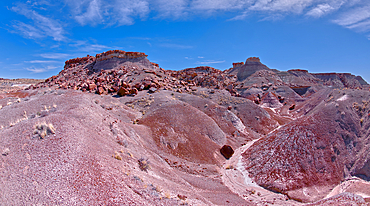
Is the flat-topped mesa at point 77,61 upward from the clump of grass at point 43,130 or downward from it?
upward

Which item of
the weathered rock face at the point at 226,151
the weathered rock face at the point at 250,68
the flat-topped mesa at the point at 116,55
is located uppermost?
the weathered rock face at the point at 250,68

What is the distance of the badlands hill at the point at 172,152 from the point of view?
695 centimetres

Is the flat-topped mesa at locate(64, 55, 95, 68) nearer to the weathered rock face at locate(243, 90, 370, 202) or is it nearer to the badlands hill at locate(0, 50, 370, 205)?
the badlands hill at locate(0, 50, 370, 205)

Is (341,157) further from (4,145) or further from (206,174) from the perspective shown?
(4,145)

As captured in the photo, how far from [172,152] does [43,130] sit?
11565 millimetres

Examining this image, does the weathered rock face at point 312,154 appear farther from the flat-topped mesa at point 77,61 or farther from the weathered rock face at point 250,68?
the weathered rock face at point 250,68

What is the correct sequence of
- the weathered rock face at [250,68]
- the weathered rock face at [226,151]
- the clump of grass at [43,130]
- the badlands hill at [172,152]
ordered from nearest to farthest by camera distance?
1. the badlands hill at [172,152]
2. the clump of grass at [43,130]
3. the weathered rock face at [226,151]
4. the weathered rock face at [250,68]

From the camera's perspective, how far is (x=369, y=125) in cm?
1908

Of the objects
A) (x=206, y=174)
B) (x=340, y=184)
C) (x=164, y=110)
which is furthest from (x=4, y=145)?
(x=340, y=184)

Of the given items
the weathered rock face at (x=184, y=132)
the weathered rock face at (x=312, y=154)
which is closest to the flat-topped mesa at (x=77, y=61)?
the weathered rock face at (x=184, y=132)

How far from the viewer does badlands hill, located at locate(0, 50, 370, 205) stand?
695 cm

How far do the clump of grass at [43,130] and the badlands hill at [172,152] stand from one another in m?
0.05

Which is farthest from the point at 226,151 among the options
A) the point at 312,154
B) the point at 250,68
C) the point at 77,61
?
the point at 250,68

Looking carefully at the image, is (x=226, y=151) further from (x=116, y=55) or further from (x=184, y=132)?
(x=116, y=55)
